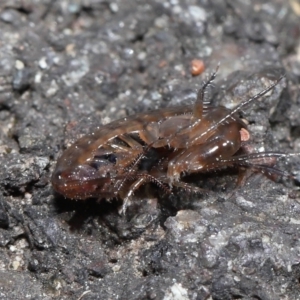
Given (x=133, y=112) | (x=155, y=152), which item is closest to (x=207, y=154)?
(x=155, y=152)

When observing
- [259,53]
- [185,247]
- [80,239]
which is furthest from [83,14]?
[185,247]

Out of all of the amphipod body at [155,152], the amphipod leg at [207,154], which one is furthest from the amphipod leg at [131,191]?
the amphipod leg at [207,154]

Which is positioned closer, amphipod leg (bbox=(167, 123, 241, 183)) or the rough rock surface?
the rough rock surface

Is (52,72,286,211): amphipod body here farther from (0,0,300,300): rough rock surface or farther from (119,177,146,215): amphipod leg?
(0,0,300,300): rough rock surface

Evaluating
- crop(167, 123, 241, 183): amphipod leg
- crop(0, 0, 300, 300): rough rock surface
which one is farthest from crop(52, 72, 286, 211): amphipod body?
crop(0, 0, 300, 300): rough rock surface

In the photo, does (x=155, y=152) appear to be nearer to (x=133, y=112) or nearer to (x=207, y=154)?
(x=207, y=154)
